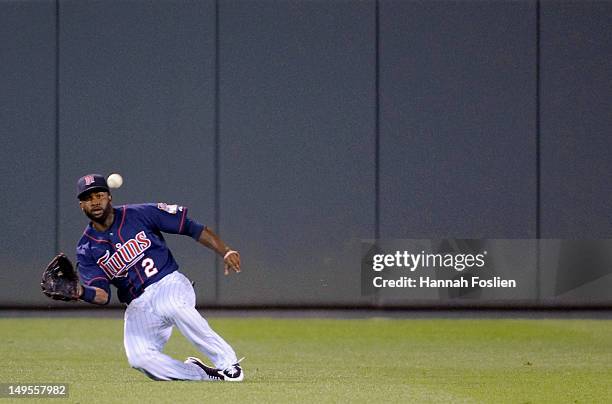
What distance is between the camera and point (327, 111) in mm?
14578

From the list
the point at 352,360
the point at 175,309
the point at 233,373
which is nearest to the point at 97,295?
the point at 175,309

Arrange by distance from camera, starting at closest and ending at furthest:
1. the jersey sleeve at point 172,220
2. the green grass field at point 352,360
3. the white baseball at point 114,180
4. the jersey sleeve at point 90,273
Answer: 1. the green grass field at point 352,360
2. the jersey sleeve at point 90,273
3. the jersey sleeve at point 172,220
4. the white baseball at point 114,180

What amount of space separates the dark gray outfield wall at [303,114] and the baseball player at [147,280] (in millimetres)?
6042

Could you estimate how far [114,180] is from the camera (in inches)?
555

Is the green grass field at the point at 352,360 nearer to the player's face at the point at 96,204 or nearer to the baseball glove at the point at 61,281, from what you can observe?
the baseball glove at the point at 61,281

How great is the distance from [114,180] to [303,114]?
2220 mm

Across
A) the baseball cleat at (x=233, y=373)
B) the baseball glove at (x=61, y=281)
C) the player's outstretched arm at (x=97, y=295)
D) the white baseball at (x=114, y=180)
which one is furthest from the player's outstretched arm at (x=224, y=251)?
the white baseball at (x=114, y=180)

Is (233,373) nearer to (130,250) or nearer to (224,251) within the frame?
(224,251)

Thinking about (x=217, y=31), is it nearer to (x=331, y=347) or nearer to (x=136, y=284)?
(x=331, y=347)

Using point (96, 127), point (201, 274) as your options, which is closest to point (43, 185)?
point (96, 127)

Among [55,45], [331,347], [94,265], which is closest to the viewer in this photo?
[94,265]

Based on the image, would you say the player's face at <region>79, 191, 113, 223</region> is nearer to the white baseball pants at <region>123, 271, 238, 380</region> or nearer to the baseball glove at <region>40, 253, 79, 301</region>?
the baseball glove at <region>40, 253, 79, 301</region>

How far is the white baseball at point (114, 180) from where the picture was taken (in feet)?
46.2

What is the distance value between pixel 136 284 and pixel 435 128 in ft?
22.2
